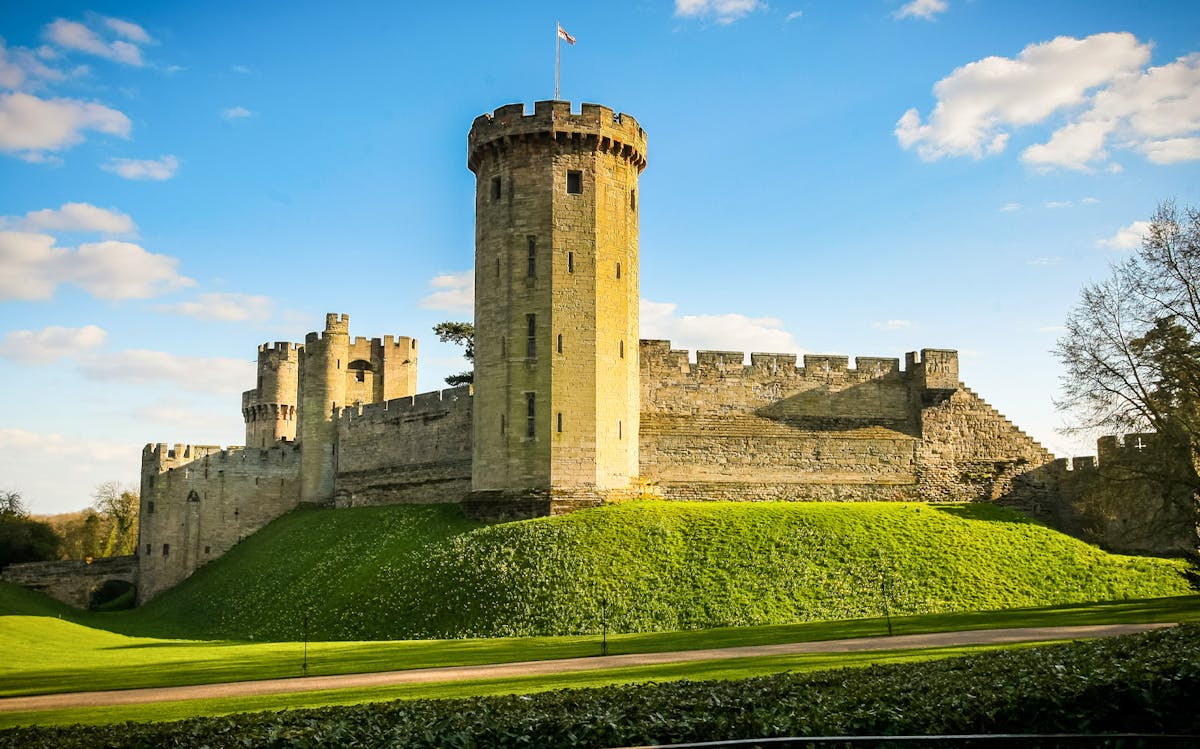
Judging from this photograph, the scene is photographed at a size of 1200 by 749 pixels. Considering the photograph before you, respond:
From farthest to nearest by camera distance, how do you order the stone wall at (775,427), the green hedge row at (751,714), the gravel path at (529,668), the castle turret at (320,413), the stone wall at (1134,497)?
1. the castle turret at (320,413)
2. the stone wall at (775,427)
3. the stone wall at (1134,497)
4. the gravel path at (529,668)
5. the green hedge row at (751,714)

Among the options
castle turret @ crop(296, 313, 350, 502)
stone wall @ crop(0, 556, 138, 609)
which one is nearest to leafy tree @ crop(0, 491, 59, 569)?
stone wall @ crop(0, 556, 138, 609)

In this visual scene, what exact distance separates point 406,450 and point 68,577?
72.0 ft

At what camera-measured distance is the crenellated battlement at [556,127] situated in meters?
39.5

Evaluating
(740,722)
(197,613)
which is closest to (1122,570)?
(740,722)

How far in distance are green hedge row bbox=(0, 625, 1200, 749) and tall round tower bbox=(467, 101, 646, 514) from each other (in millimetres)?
23899

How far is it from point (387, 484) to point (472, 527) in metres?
12.3

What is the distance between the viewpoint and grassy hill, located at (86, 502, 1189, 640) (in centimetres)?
3256

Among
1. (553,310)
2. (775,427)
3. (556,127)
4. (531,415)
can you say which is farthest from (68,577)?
(775,427)

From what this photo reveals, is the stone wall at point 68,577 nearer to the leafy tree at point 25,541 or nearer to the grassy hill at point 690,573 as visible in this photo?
the leafy tree at point 25,541

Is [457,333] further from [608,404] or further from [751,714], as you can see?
[751,714]

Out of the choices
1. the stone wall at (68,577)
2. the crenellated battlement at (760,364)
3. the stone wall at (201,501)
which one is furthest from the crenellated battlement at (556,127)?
the stone wall at (68,577)

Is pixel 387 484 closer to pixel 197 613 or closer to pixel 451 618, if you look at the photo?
pixel 197 613

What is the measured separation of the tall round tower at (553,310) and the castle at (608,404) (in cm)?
6

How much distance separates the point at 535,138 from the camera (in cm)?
3950
